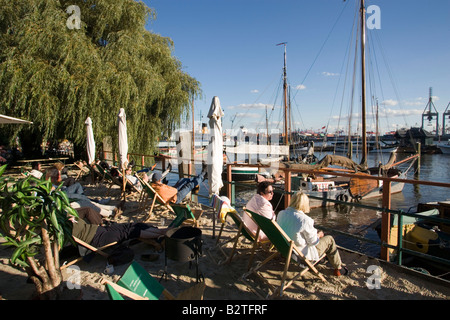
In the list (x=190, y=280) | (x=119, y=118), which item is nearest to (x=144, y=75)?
(x=119, y=118)

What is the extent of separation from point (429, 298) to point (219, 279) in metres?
2.35

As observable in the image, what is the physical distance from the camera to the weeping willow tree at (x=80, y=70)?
34.5 feet

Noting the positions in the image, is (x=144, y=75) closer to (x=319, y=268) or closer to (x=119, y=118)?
(x=119, y=118)

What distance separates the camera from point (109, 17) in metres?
12.5

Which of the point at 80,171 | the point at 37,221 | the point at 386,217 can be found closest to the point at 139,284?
the point at 37,221

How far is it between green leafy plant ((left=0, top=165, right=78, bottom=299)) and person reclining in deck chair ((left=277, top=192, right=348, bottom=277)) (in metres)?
2.28

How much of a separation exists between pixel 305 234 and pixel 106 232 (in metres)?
2.76

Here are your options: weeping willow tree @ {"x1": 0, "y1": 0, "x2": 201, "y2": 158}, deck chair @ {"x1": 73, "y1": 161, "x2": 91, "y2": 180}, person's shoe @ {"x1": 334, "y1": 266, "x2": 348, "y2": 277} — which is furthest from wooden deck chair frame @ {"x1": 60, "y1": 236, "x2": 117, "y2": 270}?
weeping willow tree @ {"x1": 0, "y1": 0, "x2": 201, "y2": 158}

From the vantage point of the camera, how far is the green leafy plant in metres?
2.26

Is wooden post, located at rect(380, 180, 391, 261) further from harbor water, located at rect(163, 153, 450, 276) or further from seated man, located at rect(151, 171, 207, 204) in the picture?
seated man, located at rect(151, 171, 207, 204)

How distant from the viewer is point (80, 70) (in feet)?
36.6

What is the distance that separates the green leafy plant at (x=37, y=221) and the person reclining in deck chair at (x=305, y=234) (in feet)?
7.49

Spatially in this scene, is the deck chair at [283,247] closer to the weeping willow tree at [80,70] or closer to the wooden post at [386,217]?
the wooden post at [386,217]

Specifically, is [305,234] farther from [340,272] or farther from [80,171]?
[80,171]
